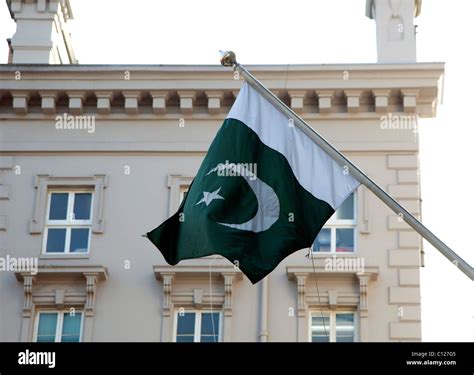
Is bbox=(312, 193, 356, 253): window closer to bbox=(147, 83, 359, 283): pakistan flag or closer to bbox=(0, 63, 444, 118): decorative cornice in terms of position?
bbox=(0, 63, 444, 118): decorative cornice

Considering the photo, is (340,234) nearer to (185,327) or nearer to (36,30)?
(185,327)

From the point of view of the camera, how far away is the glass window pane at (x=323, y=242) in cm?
2450

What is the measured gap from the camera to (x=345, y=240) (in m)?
24.6

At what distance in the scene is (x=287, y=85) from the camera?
2562 cm

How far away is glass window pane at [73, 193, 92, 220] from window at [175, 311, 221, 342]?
2.68 metres

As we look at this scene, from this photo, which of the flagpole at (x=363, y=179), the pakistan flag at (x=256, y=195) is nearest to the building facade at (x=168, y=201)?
the pakistan flag at (x=256, y=195)

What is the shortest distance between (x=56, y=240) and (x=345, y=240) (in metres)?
5.27

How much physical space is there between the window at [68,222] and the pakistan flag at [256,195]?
8.19 m

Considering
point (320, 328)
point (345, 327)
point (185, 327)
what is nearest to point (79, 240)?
point (185, 327)

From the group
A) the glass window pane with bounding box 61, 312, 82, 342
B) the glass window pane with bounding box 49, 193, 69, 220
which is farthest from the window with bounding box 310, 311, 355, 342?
the glass window pane with bounding box 49, 193, 69, 220

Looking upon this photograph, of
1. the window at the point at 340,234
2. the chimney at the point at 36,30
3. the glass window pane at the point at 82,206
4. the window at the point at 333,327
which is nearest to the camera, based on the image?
the window at the point at 333,327

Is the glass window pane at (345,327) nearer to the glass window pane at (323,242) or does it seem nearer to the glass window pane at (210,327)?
the glass window pane at (323,242)

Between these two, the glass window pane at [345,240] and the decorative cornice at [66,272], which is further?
the glass window pane at [345,240]
